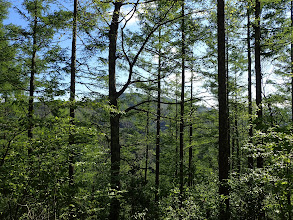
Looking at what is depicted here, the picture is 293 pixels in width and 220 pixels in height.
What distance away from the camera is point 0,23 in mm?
13242

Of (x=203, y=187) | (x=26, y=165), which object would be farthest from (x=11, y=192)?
(x=203, y=187)

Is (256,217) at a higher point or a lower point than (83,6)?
lower

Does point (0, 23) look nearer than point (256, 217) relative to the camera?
No

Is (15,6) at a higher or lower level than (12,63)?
higher

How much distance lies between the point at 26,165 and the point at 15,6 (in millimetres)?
10008

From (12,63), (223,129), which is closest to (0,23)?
(12,63)

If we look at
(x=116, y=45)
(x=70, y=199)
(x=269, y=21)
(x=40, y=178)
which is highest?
(x=269, y=21)

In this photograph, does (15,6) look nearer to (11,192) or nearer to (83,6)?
(83,6)

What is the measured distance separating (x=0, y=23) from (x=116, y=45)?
34.0 ft

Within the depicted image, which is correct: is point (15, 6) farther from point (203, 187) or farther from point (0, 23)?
point (203, 187)

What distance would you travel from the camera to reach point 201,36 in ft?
24.4

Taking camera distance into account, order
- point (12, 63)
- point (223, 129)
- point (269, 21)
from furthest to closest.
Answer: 1. point (12, 63)
2. point (269, 21)
3. point (223, 129)

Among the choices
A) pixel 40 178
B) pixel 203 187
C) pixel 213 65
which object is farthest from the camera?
pixel 203 187

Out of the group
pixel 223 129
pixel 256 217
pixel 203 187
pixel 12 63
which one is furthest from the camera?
pixel 12 63
